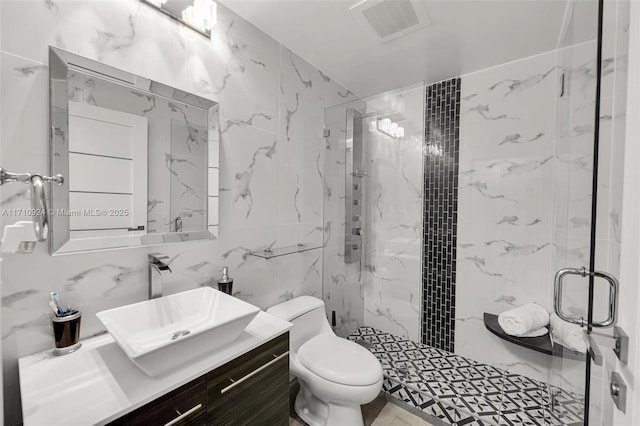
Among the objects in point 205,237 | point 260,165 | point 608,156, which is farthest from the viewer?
point 260,165

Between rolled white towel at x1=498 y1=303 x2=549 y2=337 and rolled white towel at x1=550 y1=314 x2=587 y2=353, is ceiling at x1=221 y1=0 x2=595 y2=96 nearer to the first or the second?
rolled white towel at x1=550 y1=314 x2=587 y2=353

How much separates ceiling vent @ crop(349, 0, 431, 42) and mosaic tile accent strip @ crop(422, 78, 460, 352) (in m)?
0.84

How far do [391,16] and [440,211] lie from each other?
1.51 meters

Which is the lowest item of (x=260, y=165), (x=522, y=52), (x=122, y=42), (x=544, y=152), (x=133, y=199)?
(x=133, y=199)

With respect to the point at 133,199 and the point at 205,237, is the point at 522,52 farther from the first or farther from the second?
the point at 133,199

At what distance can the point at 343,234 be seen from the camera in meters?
2.46

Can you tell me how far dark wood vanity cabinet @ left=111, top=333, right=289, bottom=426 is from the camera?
2.81 feet

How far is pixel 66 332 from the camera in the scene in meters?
1.00

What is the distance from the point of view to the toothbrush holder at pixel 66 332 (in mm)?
985

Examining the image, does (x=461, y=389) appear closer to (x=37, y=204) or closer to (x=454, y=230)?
(x=454, y=230)

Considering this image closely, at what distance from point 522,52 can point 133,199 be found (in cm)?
262

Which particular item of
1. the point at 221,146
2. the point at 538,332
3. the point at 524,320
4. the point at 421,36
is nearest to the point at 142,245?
the point at 221,146

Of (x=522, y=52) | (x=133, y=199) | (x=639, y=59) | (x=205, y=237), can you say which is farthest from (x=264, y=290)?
(x=522, y=52)

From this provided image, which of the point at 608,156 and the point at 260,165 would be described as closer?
the point at 608,156
